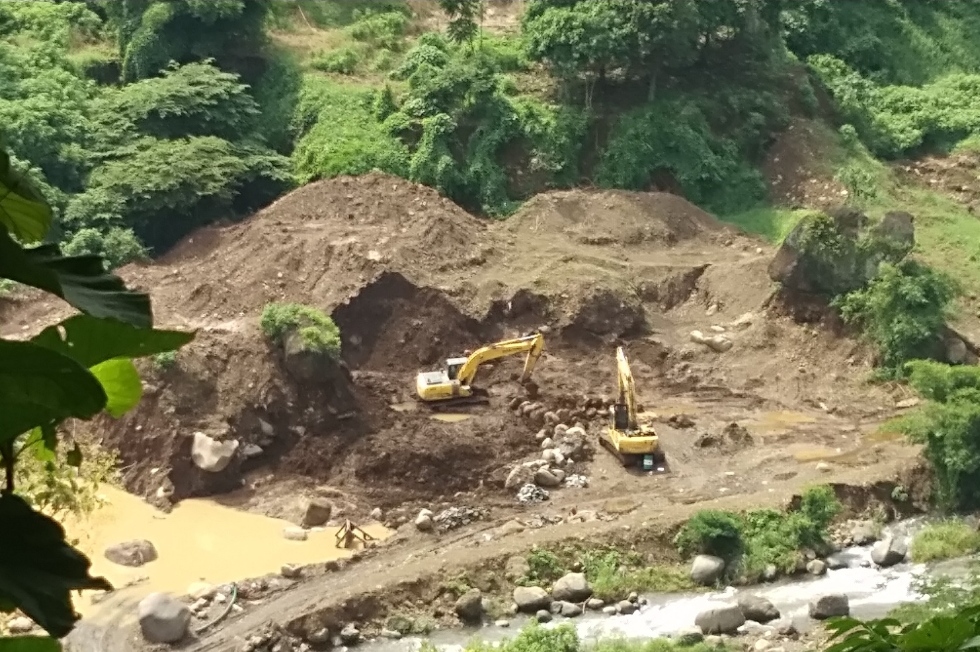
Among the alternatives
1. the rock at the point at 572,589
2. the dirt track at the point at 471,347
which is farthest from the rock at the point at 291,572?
the rock at the point at 572,589

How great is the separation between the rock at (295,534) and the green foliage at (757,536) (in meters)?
3.85

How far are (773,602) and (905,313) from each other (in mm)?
5500

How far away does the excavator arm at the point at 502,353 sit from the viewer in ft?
51.6

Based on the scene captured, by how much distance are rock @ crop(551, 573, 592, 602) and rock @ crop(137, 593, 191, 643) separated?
345 centimetres

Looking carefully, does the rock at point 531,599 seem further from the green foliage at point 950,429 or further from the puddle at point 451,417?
the green foliage at point 950,429

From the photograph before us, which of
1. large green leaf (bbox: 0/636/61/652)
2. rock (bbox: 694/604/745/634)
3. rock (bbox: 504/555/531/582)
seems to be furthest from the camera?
rock (bbox: 504/555/531/582)

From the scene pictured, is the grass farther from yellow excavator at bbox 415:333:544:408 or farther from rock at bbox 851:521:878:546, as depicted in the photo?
yellow excavator at bbox 415:333:544:408

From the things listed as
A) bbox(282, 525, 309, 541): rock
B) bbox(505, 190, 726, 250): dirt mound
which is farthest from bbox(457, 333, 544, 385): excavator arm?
bbox(505, 190, 726, 250): dirt mound

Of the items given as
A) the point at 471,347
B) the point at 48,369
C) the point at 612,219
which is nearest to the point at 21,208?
the point at 48,369

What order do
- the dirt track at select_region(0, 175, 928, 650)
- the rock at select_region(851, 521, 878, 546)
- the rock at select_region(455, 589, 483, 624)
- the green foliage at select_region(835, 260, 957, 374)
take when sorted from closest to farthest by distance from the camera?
the rock at select_region(455, 589, 483, 624), the rock at select_region(851, 521, 878, 546), the dirt track at select_region(0, 175, 928, 650), the green foliage at select_region(835, 260, 957, 374)

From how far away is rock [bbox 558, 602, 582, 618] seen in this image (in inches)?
481

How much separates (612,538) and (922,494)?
12.1 feet

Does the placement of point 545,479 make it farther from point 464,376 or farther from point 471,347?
point 471,347

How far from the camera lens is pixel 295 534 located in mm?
13547
